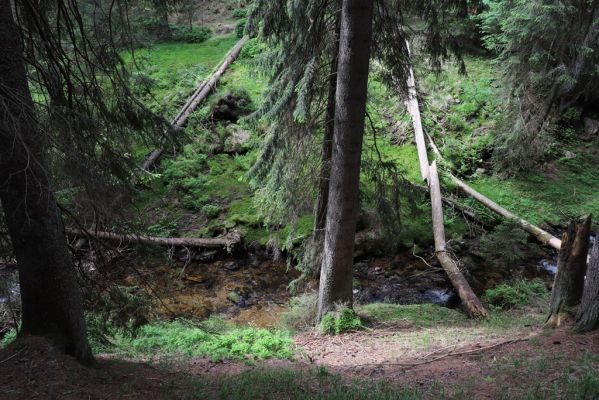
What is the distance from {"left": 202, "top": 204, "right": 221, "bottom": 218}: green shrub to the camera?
14.2 meters

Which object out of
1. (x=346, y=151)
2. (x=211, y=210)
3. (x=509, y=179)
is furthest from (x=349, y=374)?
(x=509, y=179)

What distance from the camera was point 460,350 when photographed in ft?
19.4

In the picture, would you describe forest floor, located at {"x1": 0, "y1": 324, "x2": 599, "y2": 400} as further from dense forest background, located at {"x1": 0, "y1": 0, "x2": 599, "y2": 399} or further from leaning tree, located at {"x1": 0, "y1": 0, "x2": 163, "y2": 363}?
leaning tree, located at {"x1": 0, "y1": 0, "x2": 163, "y2": 363}

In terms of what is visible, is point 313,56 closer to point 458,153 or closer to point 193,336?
point 193,336

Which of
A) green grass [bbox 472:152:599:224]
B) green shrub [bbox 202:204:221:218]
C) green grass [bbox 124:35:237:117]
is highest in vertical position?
green grass [bbox 124:35:237:117]

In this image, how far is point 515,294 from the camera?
9719 mm

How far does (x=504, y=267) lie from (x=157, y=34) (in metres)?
22.4

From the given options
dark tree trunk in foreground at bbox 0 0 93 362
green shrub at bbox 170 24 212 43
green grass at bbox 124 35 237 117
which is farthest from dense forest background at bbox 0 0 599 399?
green shrub at bbox 170 24 212 43

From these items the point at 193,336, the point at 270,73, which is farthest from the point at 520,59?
the point at 193,336

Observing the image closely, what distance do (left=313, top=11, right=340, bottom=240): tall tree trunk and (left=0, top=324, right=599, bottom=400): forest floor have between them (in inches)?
124

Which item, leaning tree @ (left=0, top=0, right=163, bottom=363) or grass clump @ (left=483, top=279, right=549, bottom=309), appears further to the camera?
grass clump @ (left=483, top=279, right=549, bottom=309)

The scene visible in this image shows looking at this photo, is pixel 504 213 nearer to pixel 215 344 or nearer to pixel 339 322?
pixel 339 322

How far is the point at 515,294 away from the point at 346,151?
5.47 meters

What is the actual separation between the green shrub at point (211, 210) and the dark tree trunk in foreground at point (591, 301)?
1075 cm
